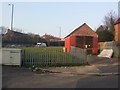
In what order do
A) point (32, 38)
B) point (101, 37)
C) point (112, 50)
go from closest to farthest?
point (112, 50) < point (101, 37) < point (32, 38)

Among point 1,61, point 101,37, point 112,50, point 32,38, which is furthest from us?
point 32,38

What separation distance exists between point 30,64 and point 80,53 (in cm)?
434

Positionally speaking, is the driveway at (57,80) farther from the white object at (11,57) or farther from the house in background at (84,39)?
the house in background at (84,39)

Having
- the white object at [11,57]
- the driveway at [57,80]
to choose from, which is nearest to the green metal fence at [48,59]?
the white object at [11,57]

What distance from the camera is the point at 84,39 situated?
4119 centimetres

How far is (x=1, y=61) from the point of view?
65.8 ft

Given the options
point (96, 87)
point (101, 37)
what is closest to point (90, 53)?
point (101, 37)

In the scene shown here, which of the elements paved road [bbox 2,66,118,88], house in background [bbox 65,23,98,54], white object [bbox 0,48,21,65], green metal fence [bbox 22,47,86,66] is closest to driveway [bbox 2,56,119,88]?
paved road [bbox 2,66,118,88]

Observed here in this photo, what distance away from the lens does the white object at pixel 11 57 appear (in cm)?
1995

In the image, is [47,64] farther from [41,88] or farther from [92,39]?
[92,39]

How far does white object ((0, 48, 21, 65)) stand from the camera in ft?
65.5

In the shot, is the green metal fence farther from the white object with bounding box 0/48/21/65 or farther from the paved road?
the paved road

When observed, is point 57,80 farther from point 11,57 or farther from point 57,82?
point 11,57

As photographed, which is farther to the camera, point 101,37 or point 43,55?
point 101,37
